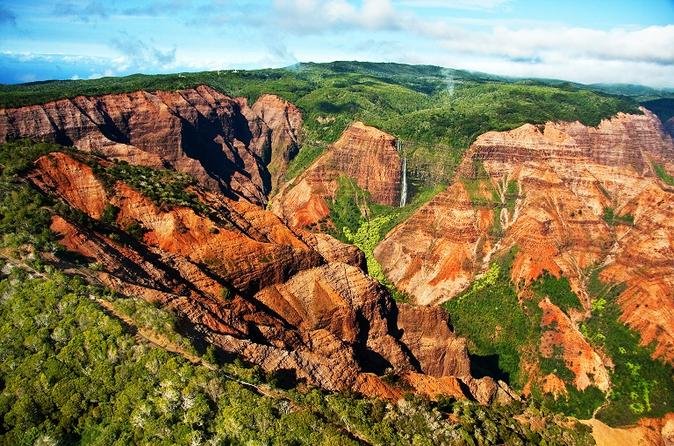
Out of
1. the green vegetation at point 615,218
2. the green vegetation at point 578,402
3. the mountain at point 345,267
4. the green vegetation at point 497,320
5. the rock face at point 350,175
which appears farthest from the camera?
the rock face at point 350,175

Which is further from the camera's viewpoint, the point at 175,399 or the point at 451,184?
the point at 451,184

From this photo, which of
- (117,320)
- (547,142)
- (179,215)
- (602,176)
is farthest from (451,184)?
(117,320)

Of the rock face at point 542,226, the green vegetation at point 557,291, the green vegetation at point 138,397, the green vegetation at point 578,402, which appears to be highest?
the green vegetation at point 138,397

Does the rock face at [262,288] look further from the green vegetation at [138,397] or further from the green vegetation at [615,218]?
the green vegetation at [615,218]

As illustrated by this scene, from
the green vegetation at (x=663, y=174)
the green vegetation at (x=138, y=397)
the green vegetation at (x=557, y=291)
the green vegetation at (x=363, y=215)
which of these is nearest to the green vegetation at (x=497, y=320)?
the green vegetation at (x=557, y=291)

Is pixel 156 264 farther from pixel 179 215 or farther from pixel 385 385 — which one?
pixel 385 385

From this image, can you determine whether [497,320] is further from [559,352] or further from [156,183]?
[156,183]
